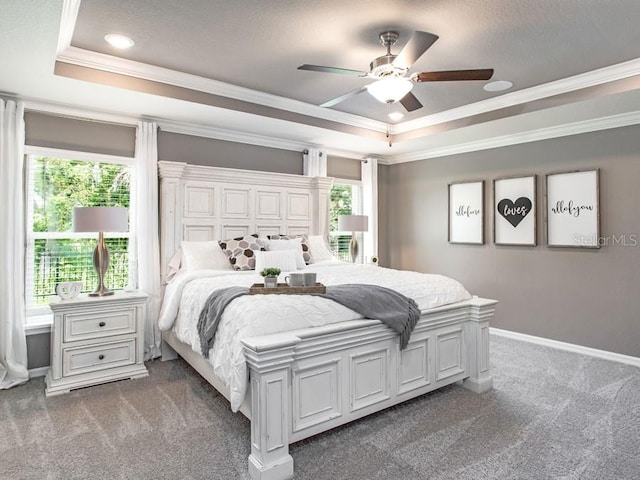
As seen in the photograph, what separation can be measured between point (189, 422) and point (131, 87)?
2716 millimetres

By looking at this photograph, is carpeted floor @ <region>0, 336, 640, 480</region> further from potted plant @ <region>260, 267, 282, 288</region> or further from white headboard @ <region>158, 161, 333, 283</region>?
white headboard @ <region>158, 161, 333, 283</region>

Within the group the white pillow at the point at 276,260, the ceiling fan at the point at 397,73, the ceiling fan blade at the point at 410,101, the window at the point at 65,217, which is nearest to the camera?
the ceiling fan at the point at 397,73

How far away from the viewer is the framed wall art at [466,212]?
5.00 m

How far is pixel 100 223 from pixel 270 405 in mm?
2243

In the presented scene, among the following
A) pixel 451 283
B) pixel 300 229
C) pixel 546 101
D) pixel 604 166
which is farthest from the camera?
pixel 300 229

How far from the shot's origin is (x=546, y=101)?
369 cm

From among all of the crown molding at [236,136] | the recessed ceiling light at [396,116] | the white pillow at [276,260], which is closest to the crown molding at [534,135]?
the recessed ceiling light at [396,116]

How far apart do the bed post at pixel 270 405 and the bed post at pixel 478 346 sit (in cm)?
170

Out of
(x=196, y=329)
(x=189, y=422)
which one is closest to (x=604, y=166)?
(x=196, y=329)

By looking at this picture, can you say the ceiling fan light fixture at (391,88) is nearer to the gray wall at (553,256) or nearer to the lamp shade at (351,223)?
the lamp shade at (351,223)

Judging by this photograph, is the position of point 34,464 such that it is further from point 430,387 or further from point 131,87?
point 131,87

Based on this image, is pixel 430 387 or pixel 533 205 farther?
pixel 533 205

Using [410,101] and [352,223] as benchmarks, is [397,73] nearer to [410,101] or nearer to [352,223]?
[410,101]

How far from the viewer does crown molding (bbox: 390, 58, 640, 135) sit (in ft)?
10.6
